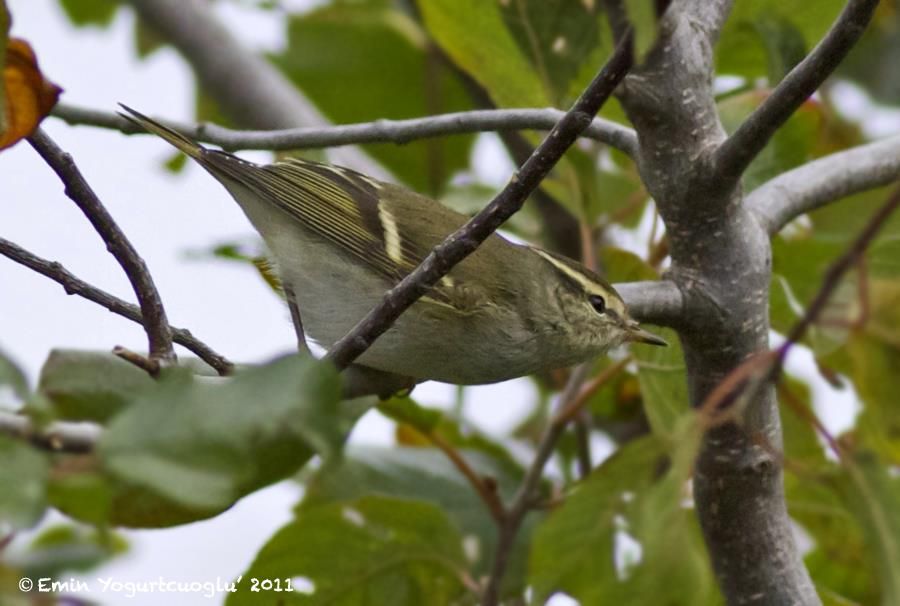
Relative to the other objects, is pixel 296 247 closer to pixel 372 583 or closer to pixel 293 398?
pixel 372 583

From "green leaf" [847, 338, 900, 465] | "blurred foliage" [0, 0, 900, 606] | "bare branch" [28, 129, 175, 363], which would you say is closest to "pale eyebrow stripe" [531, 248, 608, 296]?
"blurred foliage" [0, 0, 900, 606]

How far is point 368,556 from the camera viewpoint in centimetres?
279

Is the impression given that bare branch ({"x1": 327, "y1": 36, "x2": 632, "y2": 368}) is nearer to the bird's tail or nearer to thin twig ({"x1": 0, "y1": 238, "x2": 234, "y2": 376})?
thin twig ({"x1": 0, "y1": 238, "x2": 234, "y2": 376})

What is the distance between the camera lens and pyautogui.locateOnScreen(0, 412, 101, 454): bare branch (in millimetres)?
1284

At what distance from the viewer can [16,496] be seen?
1.09 meters

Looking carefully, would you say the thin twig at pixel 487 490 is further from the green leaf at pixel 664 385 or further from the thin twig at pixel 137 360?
the thin twig at pixel 137 360

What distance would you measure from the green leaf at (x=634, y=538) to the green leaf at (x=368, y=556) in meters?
0.68

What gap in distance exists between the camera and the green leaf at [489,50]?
10.6 feet

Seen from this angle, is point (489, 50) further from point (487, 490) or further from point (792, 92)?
point (792, 92)

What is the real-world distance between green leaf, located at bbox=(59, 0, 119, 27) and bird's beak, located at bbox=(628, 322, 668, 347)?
126 inches

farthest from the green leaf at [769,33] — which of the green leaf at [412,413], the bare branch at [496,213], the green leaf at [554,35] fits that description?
the green leaf at [412,413]

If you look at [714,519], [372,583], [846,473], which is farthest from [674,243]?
[372,583]

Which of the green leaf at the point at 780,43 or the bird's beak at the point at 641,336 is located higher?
the green leaf at the point at 780,43

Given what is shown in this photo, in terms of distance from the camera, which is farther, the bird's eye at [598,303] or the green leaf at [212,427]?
the bird's eye at [598,303]
